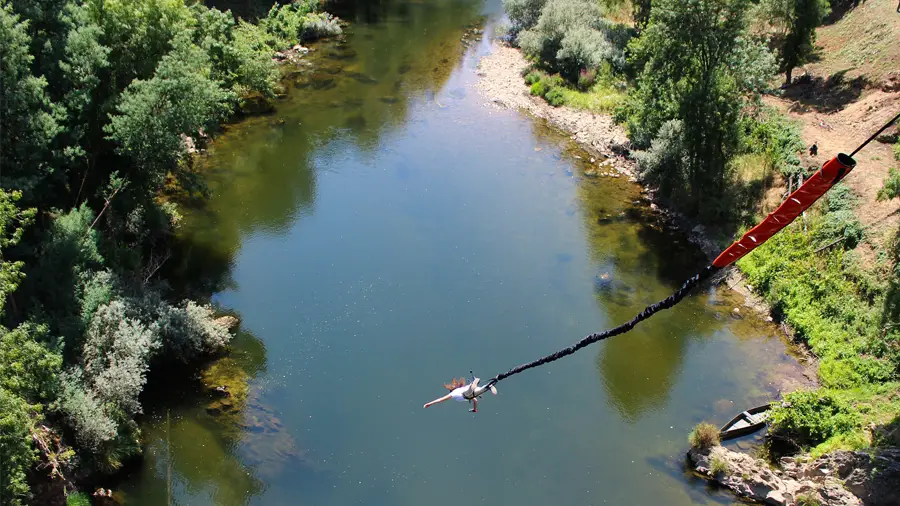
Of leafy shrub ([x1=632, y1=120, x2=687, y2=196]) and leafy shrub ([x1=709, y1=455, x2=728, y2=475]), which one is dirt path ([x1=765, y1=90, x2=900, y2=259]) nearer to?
leafy shrub ([x1=632, y1=120, x2=687, y2=196])

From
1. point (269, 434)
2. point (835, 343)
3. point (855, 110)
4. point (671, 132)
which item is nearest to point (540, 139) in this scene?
point (671, 132)

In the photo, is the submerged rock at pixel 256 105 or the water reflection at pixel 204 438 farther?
the submerged rock at pixel 256 105

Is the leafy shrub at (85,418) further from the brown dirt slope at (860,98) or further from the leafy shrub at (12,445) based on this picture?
the brown dirt slope at (860,98)

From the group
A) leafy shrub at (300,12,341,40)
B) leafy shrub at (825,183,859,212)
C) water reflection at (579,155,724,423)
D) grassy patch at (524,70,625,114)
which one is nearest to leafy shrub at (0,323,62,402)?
water reflection at (579,155,724,423)

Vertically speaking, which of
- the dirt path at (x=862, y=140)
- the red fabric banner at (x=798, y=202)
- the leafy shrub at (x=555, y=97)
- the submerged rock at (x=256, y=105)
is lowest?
the submerged rock at (x=256, y=105)

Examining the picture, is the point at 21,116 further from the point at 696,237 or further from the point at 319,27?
the point at 319,27

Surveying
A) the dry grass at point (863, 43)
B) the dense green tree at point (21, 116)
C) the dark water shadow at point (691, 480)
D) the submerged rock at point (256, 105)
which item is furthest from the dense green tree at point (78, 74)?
the dry grass at point (863, 43)

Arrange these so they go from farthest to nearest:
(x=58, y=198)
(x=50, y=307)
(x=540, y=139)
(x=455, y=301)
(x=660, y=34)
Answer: (x=540, y=139)
(x=660, y=34)
(x=455, y=301)
(x=58, y=198)
(x=50, y=307)

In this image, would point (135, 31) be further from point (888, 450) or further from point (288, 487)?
point (888, 450)
